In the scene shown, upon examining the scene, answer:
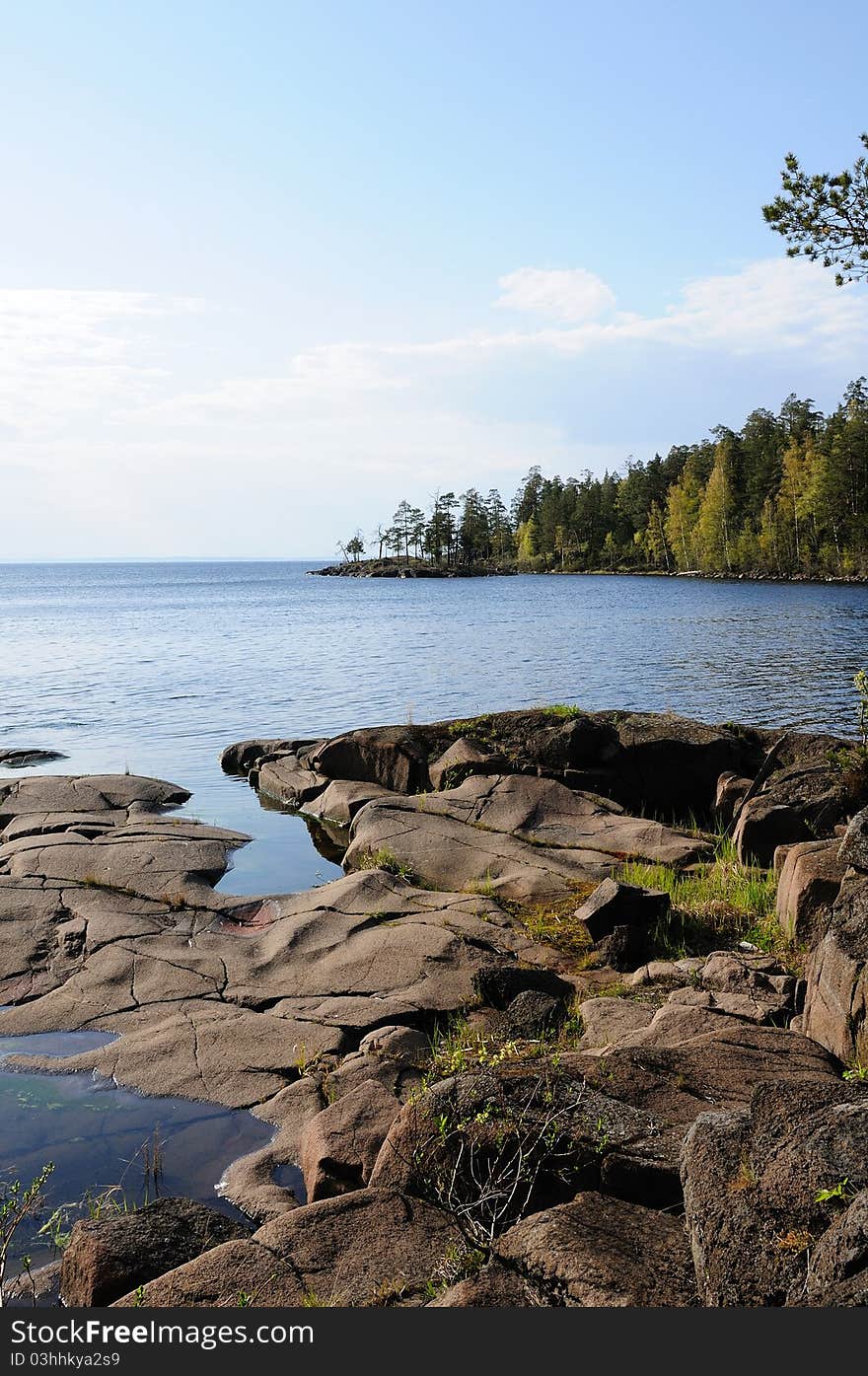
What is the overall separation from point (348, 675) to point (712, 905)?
28.7 m

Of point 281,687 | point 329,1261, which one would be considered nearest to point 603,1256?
point 329,1261

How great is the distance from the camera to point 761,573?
110375 mm

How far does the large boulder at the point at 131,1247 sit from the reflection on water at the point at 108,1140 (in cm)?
92

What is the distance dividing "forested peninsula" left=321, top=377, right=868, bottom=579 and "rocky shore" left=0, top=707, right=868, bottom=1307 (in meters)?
87.7

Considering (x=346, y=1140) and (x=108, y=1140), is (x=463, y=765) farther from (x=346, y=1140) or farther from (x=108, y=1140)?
(x=346, y=1140)

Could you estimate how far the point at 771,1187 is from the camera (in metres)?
3.68

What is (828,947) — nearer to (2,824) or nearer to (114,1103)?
(114,1103)

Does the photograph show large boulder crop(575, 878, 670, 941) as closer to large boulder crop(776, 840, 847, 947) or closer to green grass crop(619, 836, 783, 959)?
green grass crop(619, 836, 783, 959)

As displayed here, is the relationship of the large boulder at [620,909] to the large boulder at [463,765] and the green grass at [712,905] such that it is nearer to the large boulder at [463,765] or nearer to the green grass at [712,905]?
the green grass at [712,905]

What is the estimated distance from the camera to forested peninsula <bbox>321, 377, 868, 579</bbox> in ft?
318

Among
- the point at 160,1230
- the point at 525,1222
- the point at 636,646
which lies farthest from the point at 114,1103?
the point at 636,646

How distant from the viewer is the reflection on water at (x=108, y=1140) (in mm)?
6242

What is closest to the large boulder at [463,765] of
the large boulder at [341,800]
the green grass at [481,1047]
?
the large boulder at [341,800]

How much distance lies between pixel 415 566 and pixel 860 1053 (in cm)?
16544
